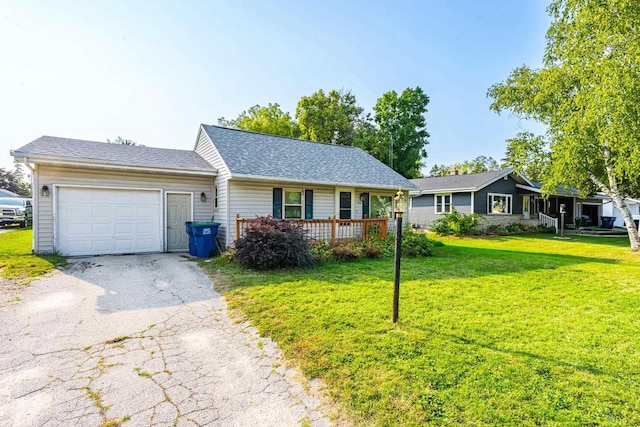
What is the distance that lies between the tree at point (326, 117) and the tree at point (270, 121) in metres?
1.04

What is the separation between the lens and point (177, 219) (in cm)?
1035

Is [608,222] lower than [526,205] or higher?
lower

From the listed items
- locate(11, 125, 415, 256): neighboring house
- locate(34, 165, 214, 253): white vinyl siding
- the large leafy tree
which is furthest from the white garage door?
the large leafy tree

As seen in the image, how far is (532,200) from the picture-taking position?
22547mm

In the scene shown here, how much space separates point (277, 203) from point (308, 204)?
1.22 metres

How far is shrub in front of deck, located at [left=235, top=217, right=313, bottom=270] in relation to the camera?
7273 mm

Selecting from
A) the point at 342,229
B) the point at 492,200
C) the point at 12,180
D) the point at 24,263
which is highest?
the point at 12,180

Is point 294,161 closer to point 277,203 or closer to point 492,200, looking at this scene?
point 277,203

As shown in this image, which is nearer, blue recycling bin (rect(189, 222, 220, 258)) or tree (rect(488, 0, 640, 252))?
blue recycling bin (rect(189, 222, 220, 258))

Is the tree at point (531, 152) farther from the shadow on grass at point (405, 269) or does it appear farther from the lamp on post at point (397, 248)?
the lamp on post at point (397, 248)

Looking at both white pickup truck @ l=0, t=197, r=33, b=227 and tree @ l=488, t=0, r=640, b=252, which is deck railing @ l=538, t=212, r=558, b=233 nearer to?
tree @ l=488, t=0, r=640, b=252

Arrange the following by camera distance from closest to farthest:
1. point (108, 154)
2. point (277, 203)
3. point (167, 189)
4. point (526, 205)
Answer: point (108, 154) < point (167, 189) < point (277, 203) < point (526, 205)

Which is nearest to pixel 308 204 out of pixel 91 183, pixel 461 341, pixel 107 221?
pixel 107 221

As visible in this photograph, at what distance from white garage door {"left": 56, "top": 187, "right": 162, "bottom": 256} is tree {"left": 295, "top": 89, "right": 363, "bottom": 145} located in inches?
852
